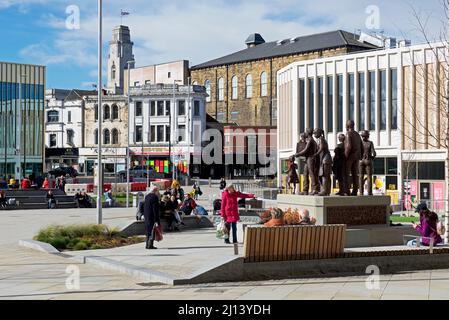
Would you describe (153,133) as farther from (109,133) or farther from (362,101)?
(362,101)

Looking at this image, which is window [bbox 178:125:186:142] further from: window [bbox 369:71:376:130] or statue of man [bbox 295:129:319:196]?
statue of man [bbox 295:129:319:196]

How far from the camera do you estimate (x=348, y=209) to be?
55.5 ft

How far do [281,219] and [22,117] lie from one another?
215 ft

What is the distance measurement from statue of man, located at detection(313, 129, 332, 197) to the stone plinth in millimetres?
655

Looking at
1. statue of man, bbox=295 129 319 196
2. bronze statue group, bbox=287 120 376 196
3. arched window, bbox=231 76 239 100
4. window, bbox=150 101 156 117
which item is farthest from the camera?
arched window, bbox=231 76 239 100

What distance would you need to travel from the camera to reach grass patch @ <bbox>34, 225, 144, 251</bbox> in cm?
1847

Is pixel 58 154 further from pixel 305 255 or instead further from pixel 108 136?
pixel 305 255

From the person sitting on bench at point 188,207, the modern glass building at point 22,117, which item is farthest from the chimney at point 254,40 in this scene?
the person sitting on bench at point 188,207

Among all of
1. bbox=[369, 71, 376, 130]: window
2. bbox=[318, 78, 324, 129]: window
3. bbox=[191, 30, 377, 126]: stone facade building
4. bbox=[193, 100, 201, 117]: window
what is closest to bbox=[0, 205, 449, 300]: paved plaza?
bbox=[369, 71, 376, 130]: window

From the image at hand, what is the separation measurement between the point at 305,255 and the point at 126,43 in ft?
369

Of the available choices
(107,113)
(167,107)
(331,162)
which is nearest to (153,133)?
(167,107)

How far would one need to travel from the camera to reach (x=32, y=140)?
3044 inches
